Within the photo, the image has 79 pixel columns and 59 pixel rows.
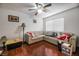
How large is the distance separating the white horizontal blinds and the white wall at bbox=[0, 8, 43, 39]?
180 millimetres

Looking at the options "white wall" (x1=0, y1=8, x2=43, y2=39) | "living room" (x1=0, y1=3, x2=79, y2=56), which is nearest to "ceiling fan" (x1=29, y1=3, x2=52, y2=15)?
"living room" (x1=0, y1=3, x2=79, y2=56)

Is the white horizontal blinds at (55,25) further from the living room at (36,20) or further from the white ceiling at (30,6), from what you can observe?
the white ceiling at (30,6)

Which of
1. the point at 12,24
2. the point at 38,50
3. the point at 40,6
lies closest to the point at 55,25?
the point at 40,6

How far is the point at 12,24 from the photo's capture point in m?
1.37

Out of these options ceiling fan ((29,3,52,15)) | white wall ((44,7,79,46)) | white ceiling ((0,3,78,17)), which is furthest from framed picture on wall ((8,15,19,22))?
white wall ((44,7,79,46))

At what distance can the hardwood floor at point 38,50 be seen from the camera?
1402 mm

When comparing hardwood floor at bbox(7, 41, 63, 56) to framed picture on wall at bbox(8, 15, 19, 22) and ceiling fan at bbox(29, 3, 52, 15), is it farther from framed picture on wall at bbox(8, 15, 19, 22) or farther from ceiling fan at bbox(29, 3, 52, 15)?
ceiling fan at bbox(29, 3, 52, 15)

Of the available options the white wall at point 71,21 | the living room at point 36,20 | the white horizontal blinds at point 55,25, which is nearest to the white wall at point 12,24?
the living room at point 36,20

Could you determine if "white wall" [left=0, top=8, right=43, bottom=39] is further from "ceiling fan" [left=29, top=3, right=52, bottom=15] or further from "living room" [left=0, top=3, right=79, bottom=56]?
"ceiling fan" [left=29, top=3, right=52, bottom=15]

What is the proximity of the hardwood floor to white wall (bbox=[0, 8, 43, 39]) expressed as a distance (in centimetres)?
29

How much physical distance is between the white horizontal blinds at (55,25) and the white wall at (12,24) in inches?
7.1

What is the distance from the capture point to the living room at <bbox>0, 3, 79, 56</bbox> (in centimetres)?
134

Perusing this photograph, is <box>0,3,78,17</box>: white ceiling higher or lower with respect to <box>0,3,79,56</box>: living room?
higher

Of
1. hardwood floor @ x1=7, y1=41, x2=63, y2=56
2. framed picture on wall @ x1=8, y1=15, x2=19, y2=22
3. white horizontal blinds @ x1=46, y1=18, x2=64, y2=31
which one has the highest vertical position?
framed picture on wall @ x1=8, y1=15, x2=19, y2=22
